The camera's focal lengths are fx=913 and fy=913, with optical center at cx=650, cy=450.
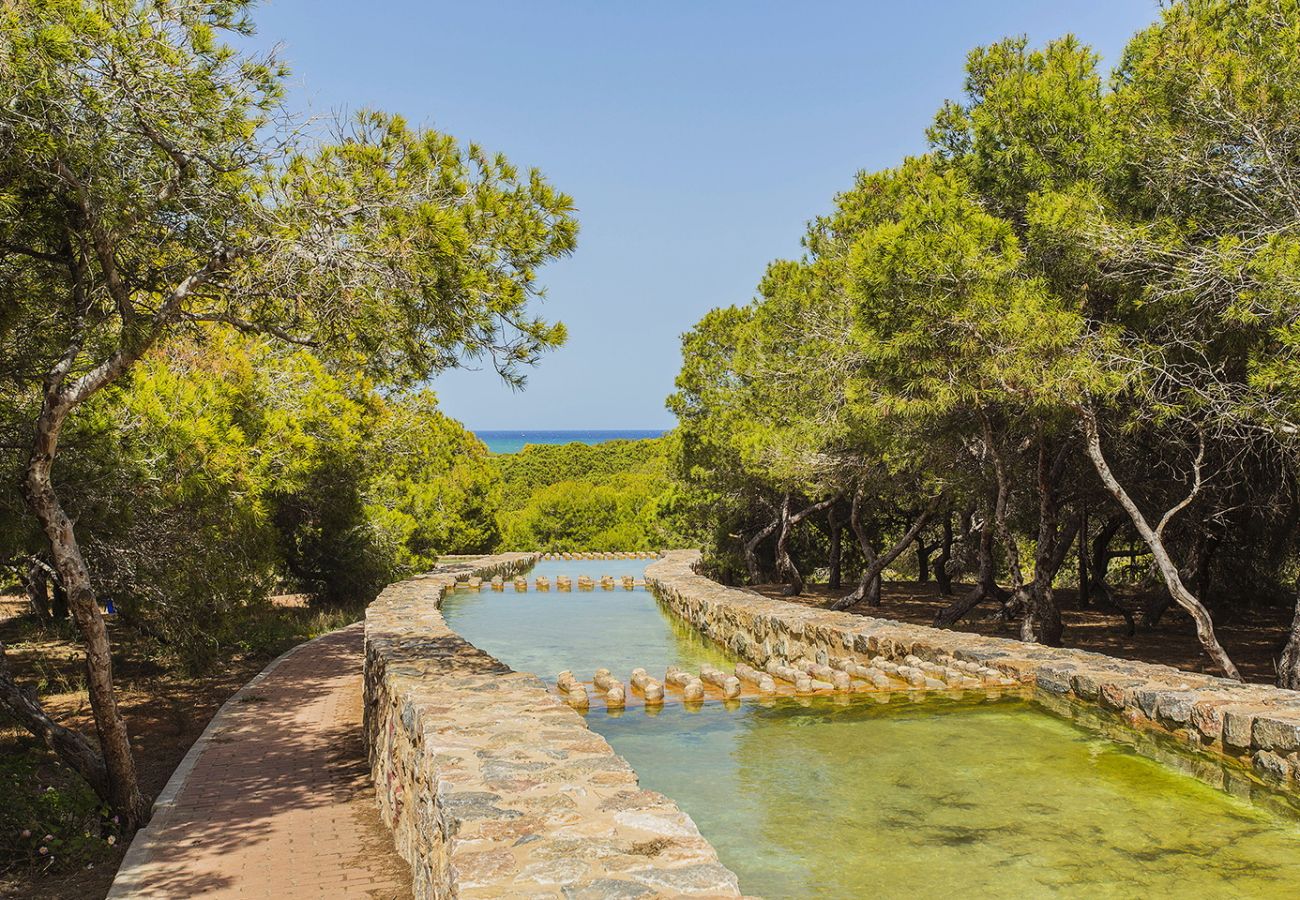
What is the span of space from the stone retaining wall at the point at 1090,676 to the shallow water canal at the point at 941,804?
46 cm

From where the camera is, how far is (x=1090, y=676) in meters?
8.70

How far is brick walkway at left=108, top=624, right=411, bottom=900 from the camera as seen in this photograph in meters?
5.84

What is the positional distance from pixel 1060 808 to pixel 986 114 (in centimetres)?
798

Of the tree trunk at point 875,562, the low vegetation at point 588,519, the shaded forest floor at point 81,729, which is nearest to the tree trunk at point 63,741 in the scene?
the shaded forest floor at point 81,729

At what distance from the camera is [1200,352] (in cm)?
931

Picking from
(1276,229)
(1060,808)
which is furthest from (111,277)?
(1276,229)

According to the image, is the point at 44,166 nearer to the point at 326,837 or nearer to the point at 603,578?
the point at 326,837

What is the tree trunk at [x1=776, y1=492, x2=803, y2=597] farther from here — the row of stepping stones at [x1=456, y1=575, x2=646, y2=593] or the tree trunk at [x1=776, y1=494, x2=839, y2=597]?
the row of stepping stones at [x1=456, y1=575, x2=646, y2=593]

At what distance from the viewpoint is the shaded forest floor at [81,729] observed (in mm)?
6410

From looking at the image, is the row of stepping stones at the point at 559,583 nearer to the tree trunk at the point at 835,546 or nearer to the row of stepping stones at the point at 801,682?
the tree trunk at the point at 835,546

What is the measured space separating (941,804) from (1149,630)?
1005cm

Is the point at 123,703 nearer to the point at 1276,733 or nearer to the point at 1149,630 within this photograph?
the point at 1276,733

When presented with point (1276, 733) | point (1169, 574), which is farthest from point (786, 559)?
point (1276, 733)

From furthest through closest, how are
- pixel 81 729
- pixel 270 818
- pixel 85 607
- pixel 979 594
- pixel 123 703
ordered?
pixel 979 594
pixel 123 703
pixel 81 729
pixel 270 818
pixel 85 607
